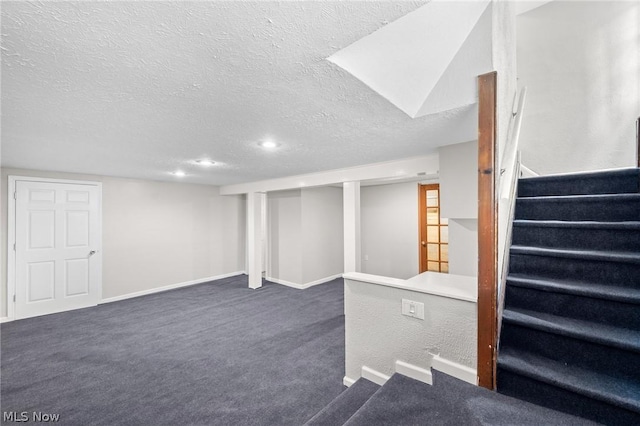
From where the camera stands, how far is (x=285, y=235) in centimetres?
590

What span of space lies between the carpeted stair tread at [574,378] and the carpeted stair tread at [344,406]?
38.4 inches

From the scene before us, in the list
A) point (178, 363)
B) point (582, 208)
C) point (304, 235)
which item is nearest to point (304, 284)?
point (304, 235)

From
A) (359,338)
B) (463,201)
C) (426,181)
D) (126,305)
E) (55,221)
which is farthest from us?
(426,181)

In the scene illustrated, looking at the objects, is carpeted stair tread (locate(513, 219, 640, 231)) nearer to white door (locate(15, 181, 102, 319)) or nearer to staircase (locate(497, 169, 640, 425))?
staircase (locate(497, 169, 640, 425))

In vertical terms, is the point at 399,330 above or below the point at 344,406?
above

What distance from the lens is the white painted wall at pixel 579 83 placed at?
9.82ft

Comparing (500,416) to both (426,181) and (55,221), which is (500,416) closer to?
(426,181)

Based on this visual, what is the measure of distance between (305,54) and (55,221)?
511 centimetres

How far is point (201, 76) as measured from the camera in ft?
4.54

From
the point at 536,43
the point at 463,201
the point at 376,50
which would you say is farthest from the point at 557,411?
the point at 536,43

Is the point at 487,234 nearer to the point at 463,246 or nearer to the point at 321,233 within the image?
the point at 463,246

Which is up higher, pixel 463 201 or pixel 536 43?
pixel 536 43

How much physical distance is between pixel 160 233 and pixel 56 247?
1.49 meters

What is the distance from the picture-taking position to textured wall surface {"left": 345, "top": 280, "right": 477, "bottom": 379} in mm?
1659
